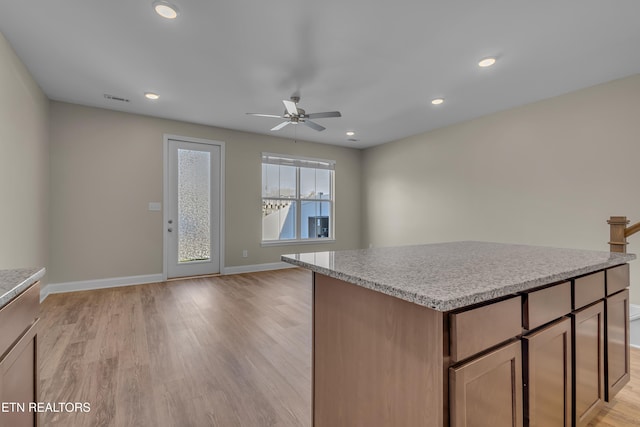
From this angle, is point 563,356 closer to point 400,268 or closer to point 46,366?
point 400,268

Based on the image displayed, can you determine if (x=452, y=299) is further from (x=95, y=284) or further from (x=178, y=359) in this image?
(x=95, y=284)

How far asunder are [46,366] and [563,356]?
10.4 feet

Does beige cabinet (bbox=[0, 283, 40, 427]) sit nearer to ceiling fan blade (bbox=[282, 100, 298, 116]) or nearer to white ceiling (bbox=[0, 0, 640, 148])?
white ceiling (bbox=[0, 0, 640, 148])

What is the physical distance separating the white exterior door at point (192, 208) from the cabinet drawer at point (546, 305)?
481cm

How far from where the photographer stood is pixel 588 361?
1420 millimetres

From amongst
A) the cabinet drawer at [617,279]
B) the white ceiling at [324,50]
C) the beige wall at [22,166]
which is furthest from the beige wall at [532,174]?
the beige wall at [22,166]

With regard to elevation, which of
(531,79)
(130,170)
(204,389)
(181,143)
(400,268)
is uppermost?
(531,79)

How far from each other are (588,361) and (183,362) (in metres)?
2.49

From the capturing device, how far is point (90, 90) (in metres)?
3.60

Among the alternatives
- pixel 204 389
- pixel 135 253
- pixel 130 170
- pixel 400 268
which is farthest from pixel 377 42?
pixel 135 253

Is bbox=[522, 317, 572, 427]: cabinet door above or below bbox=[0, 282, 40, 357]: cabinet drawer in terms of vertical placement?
below

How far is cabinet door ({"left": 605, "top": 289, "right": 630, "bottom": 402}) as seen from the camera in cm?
157

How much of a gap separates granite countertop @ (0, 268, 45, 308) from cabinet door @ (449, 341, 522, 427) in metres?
1.31

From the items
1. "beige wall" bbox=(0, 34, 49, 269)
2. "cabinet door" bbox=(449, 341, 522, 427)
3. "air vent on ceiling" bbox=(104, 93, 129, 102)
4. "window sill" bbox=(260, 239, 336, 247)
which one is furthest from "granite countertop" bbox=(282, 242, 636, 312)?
"window sill" bbox=(260, 239, 336, 247)
